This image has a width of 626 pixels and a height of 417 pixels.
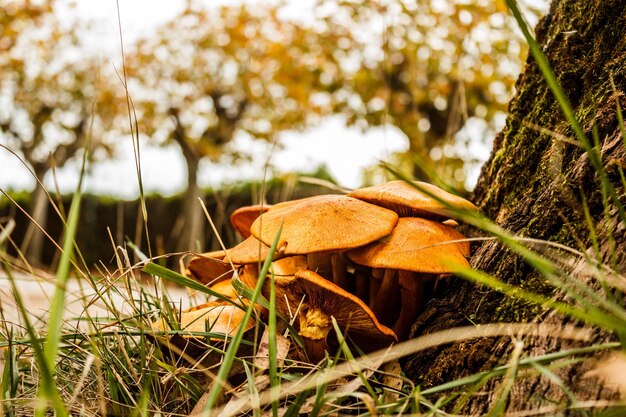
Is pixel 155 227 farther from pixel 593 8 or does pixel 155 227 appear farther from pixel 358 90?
pixel 593 8

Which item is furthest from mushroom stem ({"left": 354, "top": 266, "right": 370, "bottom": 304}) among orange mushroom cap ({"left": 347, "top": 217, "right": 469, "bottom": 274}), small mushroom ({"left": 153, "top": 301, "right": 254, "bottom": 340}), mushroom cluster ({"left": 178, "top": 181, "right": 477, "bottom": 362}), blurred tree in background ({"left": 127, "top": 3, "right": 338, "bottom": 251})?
blurred tree in background ({"left": 127, "top": 3, "right": 338, "bottom": 251})

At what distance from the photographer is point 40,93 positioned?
1505 centimetres

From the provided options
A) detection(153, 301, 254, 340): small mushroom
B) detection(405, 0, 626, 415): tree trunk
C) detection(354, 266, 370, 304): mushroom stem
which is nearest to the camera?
detection(405, 0, 626, 415): tree trunk

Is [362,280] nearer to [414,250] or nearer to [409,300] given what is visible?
[409,300]

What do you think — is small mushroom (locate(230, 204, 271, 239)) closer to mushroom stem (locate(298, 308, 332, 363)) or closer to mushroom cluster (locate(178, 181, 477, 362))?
mushroom cluster (locate(178, 181, 477, 362))

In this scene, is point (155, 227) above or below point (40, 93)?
below

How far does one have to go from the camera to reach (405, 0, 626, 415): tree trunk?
0.77 metres

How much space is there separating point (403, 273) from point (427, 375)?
21cm

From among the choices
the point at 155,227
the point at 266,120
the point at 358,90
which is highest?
the point at 358,90

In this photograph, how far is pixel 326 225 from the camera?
102 cm

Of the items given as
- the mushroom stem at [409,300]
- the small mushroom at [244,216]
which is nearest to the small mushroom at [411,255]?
the mushroom stem at [409,300]

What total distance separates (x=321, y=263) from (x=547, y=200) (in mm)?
486

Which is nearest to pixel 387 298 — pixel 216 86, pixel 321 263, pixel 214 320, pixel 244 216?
pixel 321 263

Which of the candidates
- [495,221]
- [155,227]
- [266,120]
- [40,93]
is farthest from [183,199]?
[495,221]
